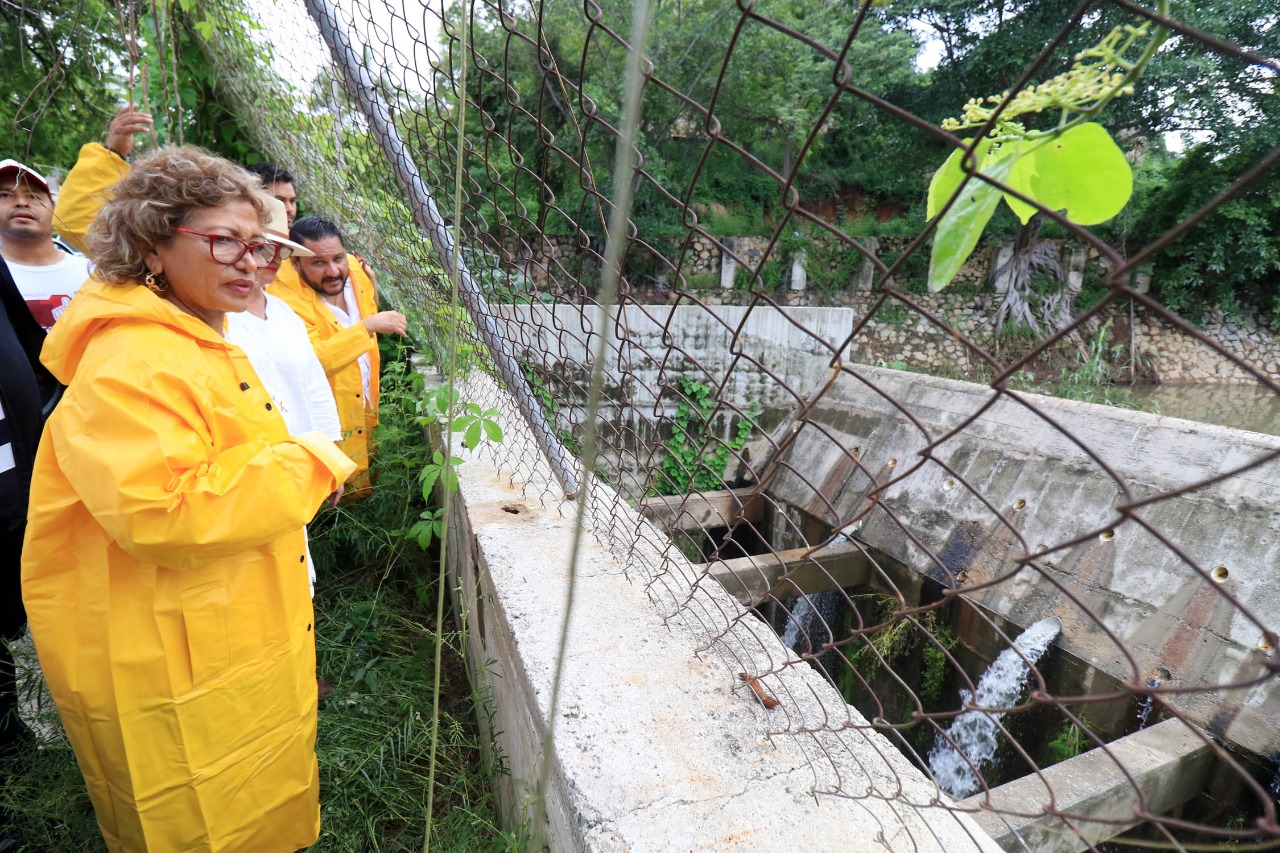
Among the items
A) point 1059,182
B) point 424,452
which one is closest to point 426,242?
point 424,452

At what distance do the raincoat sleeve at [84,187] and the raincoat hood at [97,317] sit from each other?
4.65 feet

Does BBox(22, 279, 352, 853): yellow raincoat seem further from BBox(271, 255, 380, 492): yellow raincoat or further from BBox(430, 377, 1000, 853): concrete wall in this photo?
BBox(271, 255, 380, 492): yellow raincoat

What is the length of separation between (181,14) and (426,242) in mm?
3578

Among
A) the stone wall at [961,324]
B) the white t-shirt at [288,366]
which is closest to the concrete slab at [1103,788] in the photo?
the white t-shirt at [288,366]

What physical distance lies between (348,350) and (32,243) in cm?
108

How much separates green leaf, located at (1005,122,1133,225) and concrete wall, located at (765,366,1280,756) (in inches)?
81.5

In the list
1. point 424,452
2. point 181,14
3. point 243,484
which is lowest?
point 424,452

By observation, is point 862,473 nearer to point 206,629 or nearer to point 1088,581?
point 1088,581

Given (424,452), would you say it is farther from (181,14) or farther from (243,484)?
(181,14)

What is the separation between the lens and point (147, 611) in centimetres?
124

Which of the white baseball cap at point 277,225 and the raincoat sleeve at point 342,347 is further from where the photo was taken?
the raincoat sleeve at point 342,347

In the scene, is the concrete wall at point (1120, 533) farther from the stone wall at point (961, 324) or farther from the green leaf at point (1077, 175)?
the stone wall at point (961, 324)

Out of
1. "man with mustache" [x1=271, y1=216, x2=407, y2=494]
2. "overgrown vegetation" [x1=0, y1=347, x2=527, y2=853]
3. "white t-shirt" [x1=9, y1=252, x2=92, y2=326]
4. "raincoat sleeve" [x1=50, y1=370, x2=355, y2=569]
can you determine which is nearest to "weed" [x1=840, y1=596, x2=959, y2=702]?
"overgrown vegetation" [x1=0, y1=347, x2=527, y2=853]

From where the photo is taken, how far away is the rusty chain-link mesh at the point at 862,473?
0.83 meters
